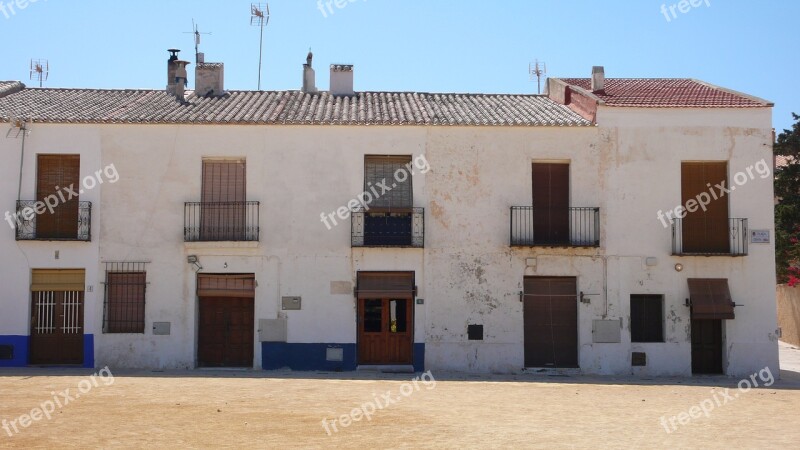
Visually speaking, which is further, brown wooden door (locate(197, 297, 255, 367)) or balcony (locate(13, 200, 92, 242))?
brown wooden door (locate(197, 297, 255, 367))

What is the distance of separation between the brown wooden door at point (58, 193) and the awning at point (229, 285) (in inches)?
125

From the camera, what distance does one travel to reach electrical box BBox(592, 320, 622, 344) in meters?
20.2

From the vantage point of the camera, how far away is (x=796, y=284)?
90.1 feet

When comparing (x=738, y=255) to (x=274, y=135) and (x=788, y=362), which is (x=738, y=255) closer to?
(x=788, y=362)

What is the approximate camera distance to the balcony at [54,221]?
65.4ft

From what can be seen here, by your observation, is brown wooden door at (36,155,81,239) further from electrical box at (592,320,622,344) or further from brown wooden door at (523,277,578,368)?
electrical box at (592,320,622,344)

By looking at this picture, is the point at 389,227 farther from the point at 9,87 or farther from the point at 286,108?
the point at 9,87

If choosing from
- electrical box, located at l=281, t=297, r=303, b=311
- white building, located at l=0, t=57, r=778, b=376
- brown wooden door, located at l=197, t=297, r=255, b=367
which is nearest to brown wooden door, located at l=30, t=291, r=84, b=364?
white building, located at l=0, t=57, r=778, b=376

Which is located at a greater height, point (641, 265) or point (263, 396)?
point (641, 265)

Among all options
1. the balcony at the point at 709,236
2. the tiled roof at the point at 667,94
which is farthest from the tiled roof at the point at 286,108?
the balcony at the point at 709,236

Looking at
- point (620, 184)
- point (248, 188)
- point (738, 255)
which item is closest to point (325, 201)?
point (248, 188)

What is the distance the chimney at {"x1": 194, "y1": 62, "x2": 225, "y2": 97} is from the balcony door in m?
3.90

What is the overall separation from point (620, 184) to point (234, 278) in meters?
9.40

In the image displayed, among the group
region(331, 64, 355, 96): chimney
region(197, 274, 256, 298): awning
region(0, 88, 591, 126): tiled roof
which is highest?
region(331, 64, 355, 96): chimney
